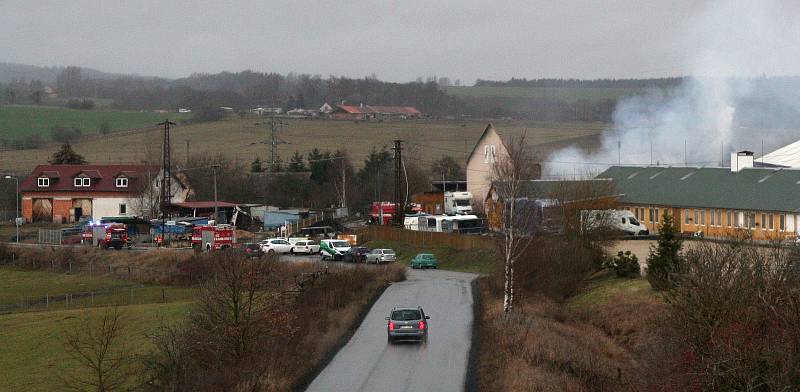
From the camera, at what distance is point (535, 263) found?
50281mm

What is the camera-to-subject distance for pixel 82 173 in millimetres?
104688

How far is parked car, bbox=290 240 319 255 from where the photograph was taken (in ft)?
245

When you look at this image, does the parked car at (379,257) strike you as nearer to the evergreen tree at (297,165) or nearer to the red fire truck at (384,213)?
the red fire truck at (384,213)

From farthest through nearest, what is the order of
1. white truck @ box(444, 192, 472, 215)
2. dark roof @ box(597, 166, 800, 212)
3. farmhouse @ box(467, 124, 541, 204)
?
1. farmhouse @ box(467, 124, 541, 204)
2. white truck @ box(444, 192, 472, 215)
3. dark roof @ box(597, 166, 800, 212)

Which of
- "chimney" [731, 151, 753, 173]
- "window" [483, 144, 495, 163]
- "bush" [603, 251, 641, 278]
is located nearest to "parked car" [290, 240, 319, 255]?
"bush" [603, 251, 641, 278]

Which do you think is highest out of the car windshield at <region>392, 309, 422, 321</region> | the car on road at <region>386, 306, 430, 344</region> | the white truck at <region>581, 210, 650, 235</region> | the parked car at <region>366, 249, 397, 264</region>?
the white truck at <region>581, 210, 650, 235</region>

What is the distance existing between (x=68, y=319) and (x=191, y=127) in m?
131

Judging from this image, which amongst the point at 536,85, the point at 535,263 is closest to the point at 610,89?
the point at 536,85

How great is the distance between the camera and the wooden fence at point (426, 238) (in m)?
70.1

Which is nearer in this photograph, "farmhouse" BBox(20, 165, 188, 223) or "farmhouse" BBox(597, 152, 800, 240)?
"farmhouse" BBox(597, 152, 800, 240)

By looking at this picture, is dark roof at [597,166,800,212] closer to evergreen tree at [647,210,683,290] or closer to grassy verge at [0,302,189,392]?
evergreen tree at [647,210,683,290]


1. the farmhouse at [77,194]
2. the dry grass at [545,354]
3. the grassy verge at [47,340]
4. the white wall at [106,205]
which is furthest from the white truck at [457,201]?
the dry grass at [545,354]

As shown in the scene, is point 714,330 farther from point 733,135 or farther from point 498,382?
point 733,135

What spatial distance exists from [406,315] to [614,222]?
25609 millimetres
